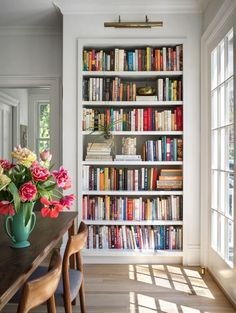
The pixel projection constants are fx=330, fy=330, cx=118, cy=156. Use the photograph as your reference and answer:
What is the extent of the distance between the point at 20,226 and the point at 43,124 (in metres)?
4.79

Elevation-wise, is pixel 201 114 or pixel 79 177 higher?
pixel 201 114

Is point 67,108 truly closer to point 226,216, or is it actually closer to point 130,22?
point 130,22

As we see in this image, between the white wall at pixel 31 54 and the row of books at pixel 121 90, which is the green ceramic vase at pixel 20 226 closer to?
the row of books at pixel 121 90

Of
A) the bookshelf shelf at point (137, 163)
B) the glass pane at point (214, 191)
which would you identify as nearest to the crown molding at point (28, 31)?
the bookshelf shelf at point (137, 163)

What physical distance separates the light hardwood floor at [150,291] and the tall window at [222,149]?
1.16ft

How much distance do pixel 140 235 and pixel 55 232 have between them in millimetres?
1738

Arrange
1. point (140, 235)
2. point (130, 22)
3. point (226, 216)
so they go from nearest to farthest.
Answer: point (226, 216)
point (130, 22)
point (140, 235)

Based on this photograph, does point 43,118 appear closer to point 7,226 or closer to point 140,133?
point 140,133

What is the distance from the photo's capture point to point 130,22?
3.40 m

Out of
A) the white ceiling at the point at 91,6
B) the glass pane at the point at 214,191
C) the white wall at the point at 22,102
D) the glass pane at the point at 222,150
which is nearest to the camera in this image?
the glass pane at the point at 222,150

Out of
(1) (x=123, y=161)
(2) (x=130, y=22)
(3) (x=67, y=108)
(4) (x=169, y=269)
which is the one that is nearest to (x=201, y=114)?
(1) (x=123, y=161)

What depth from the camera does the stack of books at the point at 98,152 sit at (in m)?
3.61

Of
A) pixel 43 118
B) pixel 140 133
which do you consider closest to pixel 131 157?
pixel 140 133

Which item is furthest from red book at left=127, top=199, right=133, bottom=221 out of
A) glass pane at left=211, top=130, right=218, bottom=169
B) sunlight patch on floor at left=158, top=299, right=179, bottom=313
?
sunlight patch on floor at left=158, top=299, right=179, bottom=313
